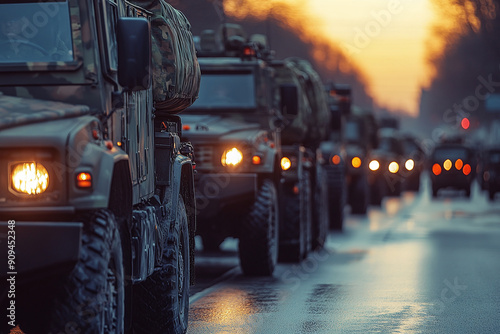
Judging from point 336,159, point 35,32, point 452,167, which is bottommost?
point 452,167

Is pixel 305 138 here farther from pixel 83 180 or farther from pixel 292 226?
pixel 83 180

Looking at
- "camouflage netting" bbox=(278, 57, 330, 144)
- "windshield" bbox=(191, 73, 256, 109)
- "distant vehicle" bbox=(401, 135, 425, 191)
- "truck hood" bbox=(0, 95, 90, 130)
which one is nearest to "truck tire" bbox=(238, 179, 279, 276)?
"windshield" bbox=(191, 73, 256, 109)

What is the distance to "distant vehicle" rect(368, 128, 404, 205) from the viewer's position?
34.9m

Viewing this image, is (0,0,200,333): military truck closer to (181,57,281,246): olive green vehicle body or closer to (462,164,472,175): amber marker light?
(181,57,281,246): olive green vehicle body

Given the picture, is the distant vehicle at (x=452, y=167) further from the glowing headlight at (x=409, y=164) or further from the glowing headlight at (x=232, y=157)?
the glowing headlight at (x=232, y=157)

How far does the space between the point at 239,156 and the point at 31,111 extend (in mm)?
7745

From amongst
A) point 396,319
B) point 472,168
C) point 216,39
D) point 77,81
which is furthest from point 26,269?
point 472,168

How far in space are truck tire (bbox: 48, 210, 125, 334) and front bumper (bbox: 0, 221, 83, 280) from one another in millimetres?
257

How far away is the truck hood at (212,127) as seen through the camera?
14367 millimetres

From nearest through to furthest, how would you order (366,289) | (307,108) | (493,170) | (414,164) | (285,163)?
(366,289), (285,163), (307,108), (493,170), (414,164)

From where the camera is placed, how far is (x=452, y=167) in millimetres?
40844

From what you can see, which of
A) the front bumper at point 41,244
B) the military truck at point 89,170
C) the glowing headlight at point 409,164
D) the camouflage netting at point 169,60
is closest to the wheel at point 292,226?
the camouflage netting at point 169,60

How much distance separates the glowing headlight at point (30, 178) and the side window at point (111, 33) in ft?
4.01

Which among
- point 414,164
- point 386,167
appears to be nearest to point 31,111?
point 386,167
